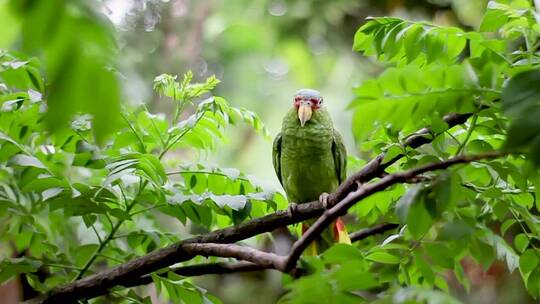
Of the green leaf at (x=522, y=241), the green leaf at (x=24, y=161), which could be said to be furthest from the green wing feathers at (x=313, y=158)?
the green leaf at (x=24, y=161)

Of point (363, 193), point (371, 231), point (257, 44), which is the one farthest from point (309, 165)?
point (257, 44)

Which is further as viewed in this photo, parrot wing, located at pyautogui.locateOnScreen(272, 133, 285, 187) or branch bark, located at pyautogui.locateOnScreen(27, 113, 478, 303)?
parrot wing, located at pyautogui.locateOnScreen(272, 133, 285, 187)

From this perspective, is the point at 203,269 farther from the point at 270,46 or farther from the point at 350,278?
the point at 270,46

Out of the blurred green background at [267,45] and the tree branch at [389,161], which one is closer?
the tree branch at [389,161]

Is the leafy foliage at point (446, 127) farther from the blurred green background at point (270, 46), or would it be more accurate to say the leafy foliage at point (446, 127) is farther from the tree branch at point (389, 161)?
the blurred green background at point (270, 46)

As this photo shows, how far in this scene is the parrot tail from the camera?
5.18ft

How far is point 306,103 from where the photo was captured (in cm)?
186

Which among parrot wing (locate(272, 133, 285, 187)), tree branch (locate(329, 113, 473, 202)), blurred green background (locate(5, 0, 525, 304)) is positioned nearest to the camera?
tree branch (locate(329, 113, 473, 202))

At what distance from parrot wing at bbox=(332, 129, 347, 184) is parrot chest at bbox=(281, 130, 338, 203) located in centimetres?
1

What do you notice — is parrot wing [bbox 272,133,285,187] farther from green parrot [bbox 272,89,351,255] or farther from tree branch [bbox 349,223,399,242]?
tree branch [bbox 349,223,399,242]

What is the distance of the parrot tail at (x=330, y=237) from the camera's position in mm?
1580

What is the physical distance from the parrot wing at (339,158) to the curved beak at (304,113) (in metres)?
0.12

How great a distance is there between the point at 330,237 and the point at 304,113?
404mm

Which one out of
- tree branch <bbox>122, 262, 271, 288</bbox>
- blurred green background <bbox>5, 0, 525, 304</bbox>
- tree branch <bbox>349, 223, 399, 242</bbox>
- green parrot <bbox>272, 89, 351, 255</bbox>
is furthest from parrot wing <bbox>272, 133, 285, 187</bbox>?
blurred green background <bbox>5, 0, 525, 304</bbox>
